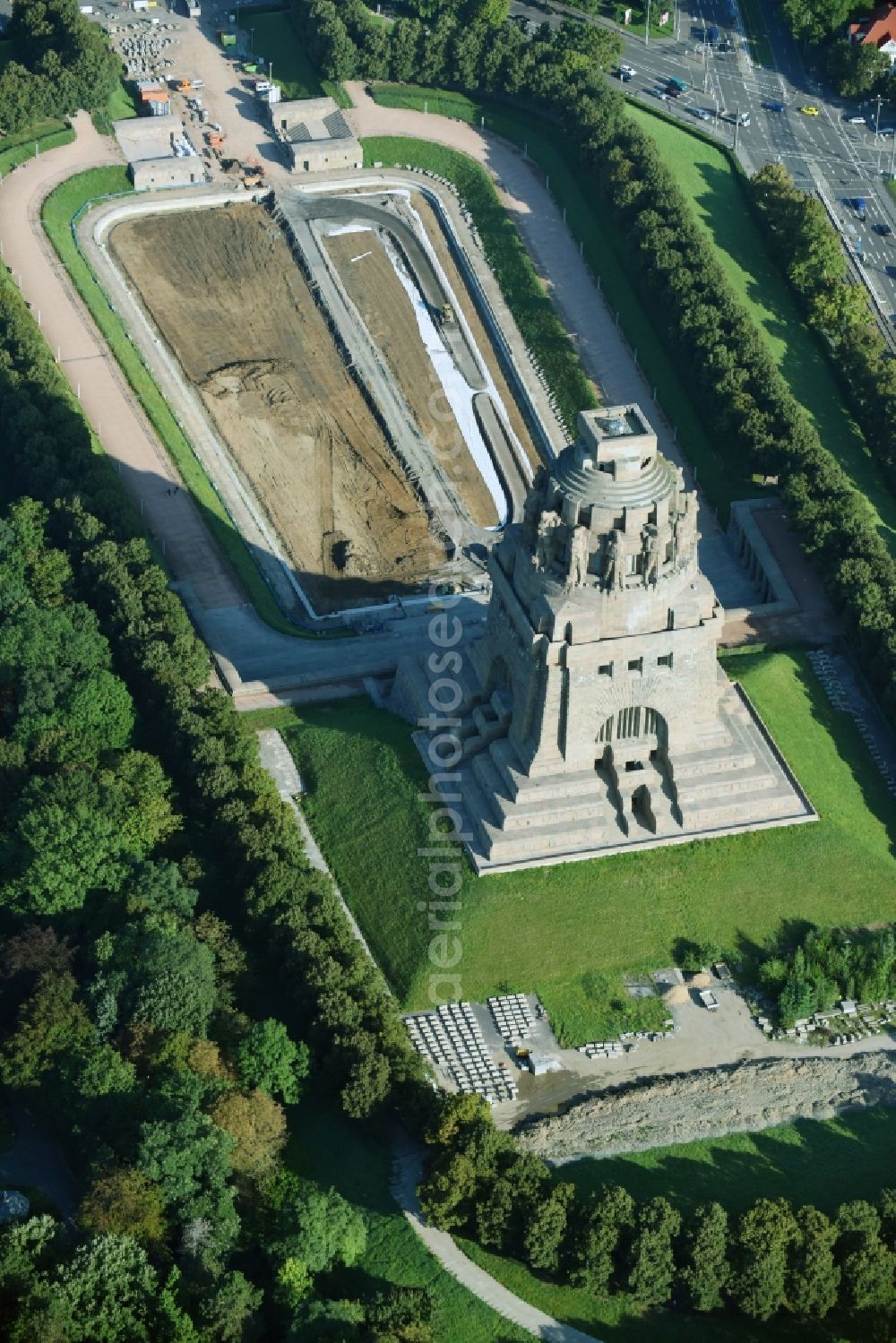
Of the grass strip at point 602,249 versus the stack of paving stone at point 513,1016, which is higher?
the grass strip at point 602,249

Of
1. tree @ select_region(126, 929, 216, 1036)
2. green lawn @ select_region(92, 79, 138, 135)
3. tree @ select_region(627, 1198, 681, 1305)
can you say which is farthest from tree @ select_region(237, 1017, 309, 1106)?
green lawn @ select_region(92, 79, 138, 135)

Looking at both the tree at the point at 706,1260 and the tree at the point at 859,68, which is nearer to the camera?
the tree at the point at 706,1260

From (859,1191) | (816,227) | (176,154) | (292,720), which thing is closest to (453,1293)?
(859,1191)

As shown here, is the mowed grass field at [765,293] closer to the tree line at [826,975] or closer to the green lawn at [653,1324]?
the tree line at [826,975]

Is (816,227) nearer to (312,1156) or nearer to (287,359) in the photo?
(287,359)

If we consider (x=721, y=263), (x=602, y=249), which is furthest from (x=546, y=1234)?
(x=602, y=249)

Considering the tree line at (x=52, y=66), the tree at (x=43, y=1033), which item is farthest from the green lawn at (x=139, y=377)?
the tree at (x=43, y=1033)

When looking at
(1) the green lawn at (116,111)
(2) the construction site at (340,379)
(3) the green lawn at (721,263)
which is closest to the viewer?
(2) the construction site at (340,379)

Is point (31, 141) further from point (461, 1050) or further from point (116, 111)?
point (461, 1050)
